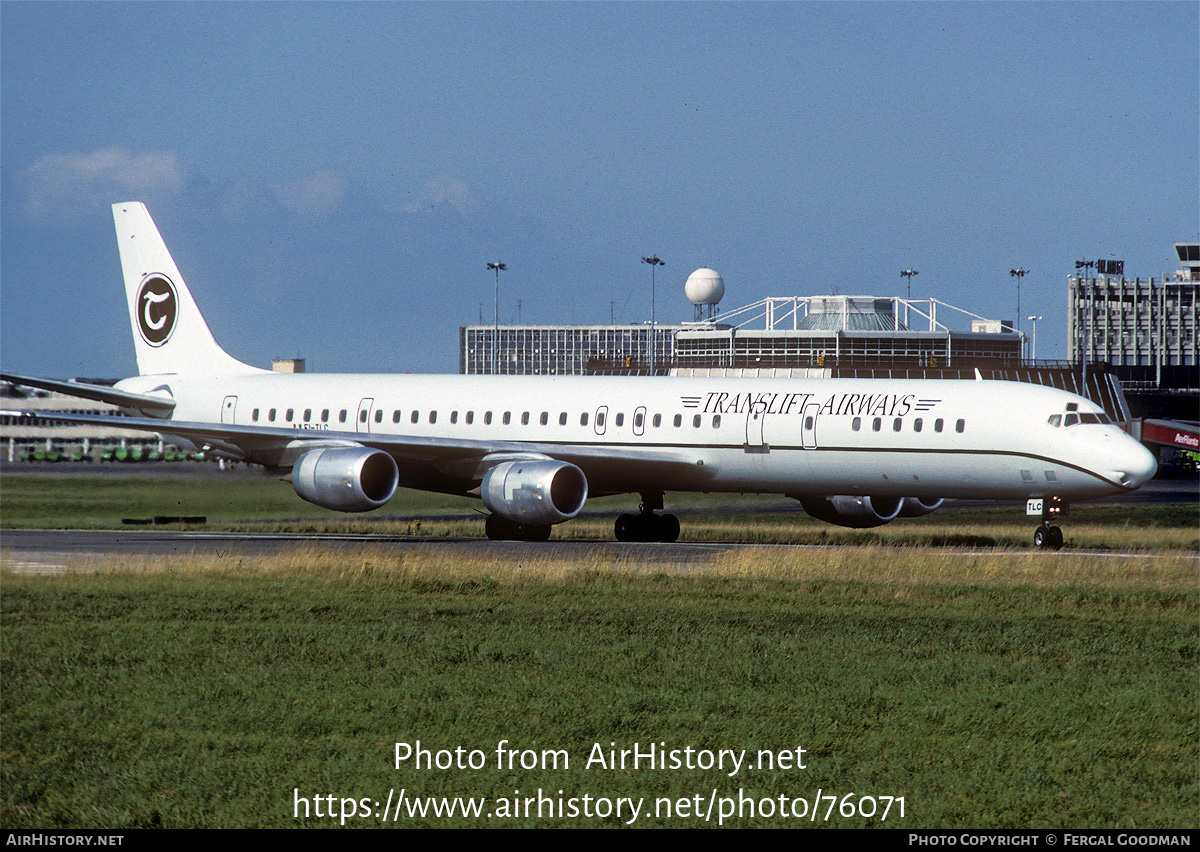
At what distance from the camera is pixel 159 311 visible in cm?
3997

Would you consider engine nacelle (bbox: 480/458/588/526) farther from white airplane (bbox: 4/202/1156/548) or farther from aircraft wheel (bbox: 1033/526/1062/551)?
aircraft wheel (bbox: 1033/526/1062/551)

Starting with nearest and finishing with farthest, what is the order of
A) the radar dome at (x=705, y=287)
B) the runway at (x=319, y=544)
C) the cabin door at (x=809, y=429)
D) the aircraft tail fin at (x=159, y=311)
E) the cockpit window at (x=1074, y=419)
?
the runway at (x=319, y=544), the cockpit window at (x=1074, y=419), the cabin door at (x=809, y=429), the aircraft tail fin at (x=159, y=311), the radar dome at (x=705, y=287)

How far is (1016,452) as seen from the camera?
27.7 m

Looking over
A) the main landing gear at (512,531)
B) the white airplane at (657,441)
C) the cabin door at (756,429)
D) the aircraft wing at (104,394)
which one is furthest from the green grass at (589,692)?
the aircraft wing at (104,394)

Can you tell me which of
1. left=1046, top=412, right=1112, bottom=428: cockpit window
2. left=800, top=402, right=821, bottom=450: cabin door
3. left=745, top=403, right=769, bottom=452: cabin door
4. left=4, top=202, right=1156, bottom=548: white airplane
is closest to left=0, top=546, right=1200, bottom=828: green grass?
left=1046, top=412, right=1112, bottom=428: cockpit window

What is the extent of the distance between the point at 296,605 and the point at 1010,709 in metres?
9.18

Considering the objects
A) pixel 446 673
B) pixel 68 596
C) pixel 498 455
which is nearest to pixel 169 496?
pixel 498 455

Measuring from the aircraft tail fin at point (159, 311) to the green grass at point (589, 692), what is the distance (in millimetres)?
20029

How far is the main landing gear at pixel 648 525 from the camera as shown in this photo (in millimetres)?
32906

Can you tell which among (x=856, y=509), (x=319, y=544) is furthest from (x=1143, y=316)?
(x=319, y=544)

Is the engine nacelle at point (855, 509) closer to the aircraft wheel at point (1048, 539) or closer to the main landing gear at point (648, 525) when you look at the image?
the main landing gear at point (648, 525)

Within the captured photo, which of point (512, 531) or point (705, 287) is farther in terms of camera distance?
point (705, 287)

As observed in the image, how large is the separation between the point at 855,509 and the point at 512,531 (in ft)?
26.0

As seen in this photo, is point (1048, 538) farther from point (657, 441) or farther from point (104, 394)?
point (104, 394)
